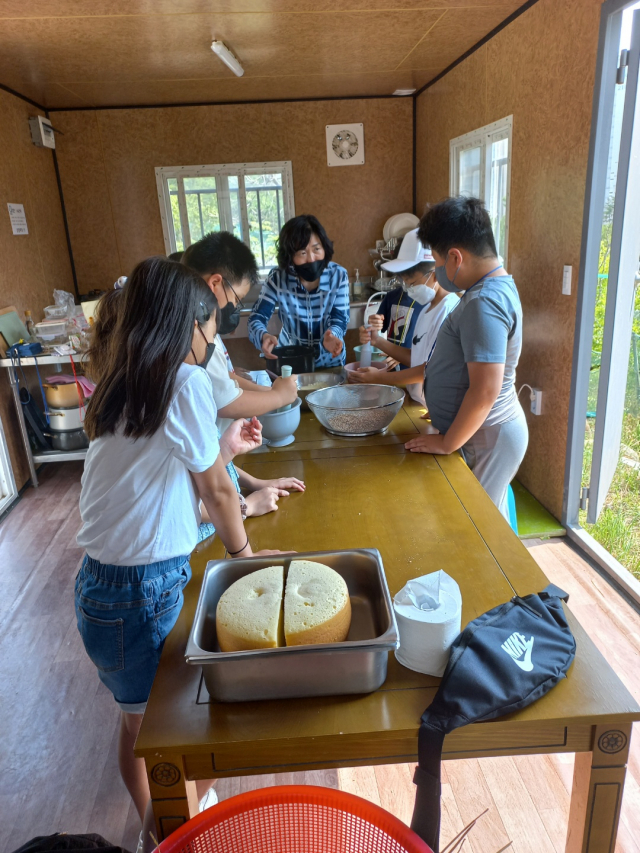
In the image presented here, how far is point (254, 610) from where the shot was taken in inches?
37.0

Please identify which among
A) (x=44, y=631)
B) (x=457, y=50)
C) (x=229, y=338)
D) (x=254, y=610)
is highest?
(x=457, y=50)

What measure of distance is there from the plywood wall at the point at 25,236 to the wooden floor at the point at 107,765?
1.51 m

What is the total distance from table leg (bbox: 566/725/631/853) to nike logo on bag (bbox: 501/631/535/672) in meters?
0.13

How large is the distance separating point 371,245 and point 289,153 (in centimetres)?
105

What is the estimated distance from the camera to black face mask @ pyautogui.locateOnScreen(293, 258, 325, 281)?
110 inches

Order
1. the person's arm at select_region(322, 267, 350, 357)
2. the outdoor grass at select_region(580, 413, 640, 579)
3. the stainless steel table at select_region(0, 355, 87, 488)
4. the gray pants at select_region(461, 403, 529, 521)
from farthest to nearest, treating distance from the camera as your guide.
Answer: the stainless steel table at select_region(0, 355, 87, 488) < the person's arm at select_region(322, 267, 350, 357) < the outdoor grass at select_region(580, 413, 640, 579) < the gray pants at select_region(461, 403, 529, 521)

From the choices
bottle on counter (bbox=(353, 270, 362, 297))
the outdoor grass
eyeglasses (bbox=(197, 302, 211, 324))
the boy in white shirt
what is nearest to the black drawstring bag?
eyeglasses (bbox=(197, 302, 211, 324))

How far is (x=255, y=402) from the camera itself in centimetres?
153

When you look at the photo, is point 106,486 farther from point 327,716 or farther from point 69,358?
point 69,358

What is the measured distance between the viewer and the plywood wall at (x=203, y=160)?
4.90 metres

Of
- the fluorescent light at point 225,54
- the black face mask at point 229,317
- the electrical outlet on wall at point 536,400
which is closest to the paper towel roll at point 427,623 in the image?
the black face mask at point 229,317

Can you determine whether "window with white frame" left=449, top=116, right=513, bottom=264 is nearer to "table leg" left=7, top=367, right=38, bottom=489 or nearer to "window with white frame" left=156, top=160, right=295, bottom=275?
"window with white frame" left=156, top=160, right=295, bottom=275

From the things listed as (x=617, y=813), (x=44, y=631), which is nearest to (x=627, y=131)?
(x=617, y=813)

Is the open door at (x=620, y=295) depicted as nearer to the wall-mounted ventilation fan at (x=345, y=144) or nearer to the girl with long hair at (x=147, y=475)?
the girl with long hair at (x=147, y=475)
